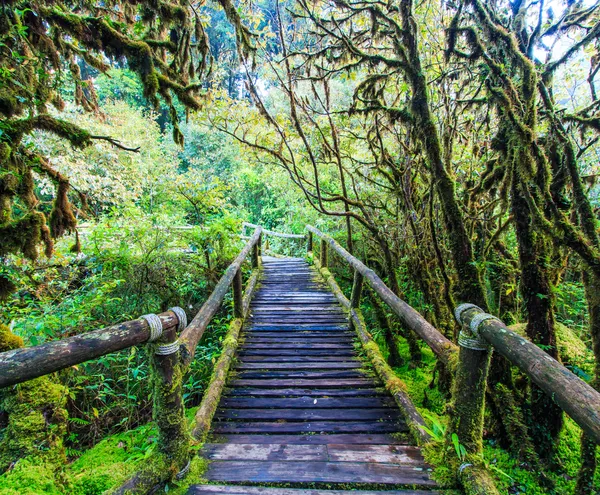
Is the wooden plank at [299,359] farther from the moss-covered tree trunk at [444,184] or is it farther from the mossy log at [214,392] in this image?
the moss-covered tree trunk at [444,184]

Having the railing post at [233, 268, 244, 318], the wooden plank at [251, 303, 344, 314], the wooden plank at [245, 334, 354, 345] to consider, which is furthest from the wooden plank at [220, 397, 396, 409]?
the wooden plank at [251, 303, 344, 314]

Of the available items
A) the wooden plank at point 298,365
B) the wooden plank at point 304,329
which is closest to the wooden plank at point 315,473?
the wooden plank at point 298,365

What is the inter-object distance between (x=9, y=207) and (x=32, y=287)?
7.94 feet

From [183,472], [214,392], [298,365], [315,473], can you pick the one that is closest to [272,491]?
[315,473]

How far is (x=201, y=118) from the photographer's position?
6414 mm

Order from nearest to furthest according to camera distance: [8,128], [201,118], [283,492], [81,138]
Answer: [283,492] → [8,128] → [81,138] → [201,118]

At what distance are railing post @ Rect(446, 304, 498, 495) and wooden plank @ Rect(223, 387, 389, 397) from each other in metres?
1.21

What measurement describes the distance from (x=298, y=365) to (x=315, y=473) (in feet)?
5.35

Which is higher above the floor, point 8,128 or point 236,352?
point 8,128

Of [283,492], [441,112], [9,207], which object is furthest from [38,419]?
[441,112]

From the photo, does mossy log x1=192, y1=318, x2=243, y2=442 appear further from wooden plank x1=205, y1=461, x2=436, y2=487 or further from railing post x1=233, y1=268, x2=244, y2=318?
railing post x1=233, y1=268, x2=244, y2=318

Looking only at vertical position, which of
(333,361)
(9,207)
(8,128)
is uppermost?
(8,128)

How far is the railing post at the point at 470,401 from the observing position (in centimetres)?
164

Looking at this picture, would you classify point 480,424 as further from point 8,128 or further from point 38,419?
point 8,128
